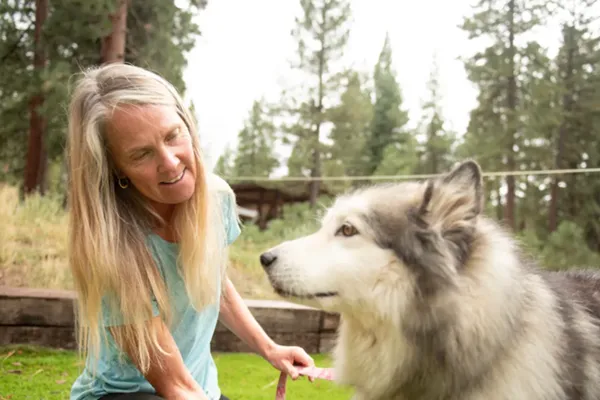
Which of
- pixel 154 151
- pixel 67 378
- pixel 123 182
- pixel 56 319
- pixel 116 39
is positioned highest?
pixel 116 39

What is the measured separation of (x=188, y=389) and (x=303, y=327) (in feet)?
6.93

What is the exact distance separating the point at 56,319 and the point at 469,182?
2.88m

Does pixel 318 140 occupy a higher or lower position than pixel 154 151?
higher

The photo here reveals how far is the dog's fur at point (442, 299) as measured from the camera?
167 centimetres

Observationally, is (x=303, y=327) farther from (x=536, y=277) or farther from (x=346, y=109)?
(x=346, y=109)

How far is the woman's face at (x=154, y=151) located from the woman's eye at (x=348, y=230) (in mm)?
549

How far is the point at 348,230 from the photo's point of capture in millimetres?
1829

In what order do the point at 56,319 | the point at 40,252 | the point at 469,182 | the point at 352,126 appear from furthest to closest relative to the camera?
the point at 352,126, the point at 40,252, the point at 56,319, the point at 469,182

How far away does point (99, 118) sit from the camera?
1.67 m

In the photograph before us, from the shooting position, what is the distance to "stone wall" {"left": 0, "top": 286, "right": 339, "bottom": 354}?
11.0 ft

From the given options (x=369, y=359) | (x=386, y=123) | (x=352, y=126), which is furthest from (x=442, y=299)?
(x=386, y=123)

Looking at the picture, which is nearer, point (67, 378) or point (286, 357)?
point (286, 357)

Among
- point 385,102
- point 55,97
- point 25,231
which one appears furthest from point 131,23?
point 385,102

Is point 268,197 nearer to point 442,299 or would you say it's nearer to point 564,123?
point 564,123
